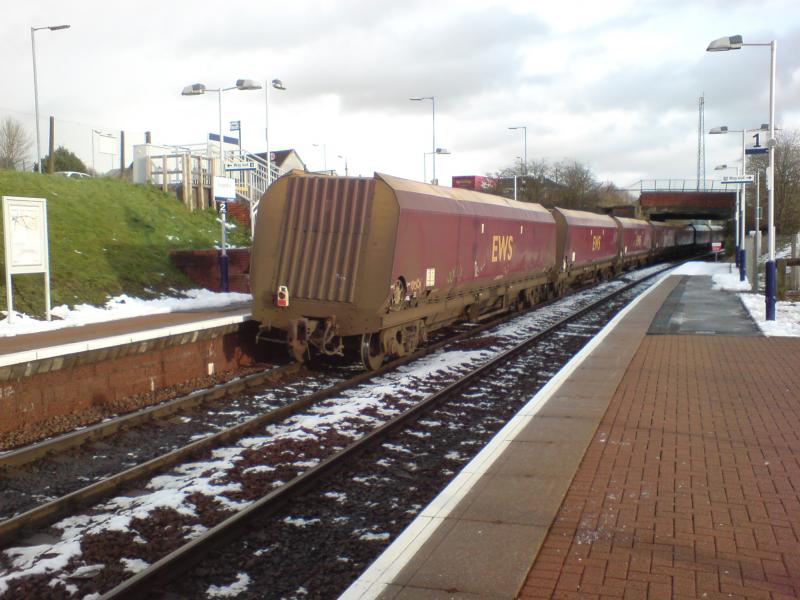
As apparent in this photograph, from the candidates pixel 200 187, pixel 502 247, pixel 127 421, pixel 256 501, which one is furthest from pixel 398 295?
pixel 200 187

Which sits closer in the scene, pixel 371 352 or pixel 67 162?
pixel 371 352

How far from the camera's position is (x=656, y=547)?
4672mm

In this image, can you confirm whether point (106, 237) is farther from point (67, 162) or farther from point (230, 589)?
point (67, 162)

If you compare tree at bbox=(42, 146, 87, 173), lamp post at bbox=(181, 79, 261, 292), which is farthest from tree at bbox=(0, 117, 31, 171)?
lamp post at bbox=(181, 79, 261, 292)

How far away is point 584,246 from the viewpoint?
89.6ft

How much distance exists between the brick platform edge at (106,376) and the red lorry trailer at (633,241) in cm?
2754

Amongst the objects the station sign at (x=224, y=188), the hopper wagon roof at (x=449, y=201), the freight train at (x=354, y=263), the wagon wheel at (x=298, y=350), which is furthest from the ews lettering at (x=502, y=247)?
the station sign at (x=224, y=188)

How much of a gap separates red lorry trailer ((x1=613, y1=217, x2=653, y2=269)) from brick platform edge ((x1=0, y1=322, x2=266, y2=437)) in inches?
1084

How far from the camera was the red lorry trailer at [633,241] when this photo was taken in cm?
3647

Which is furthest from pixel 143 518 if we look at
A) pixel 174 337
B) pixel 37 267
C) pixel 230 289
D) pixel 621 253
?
pixel 621 253

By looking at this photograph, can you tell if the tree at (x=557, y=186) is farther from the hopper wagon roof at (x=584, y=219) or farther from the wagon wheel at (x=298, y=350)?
the wagon wheel at (x=298, y=350)

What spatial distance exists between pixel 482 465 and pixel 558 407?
2466 mm

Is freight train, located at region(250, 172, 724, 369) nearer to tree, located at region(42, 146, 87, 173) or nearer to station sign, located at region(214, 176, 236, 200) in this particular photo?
station sign, located at region(214, 176, 236, 200)

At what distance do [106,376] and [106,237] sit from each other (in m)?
10.6
